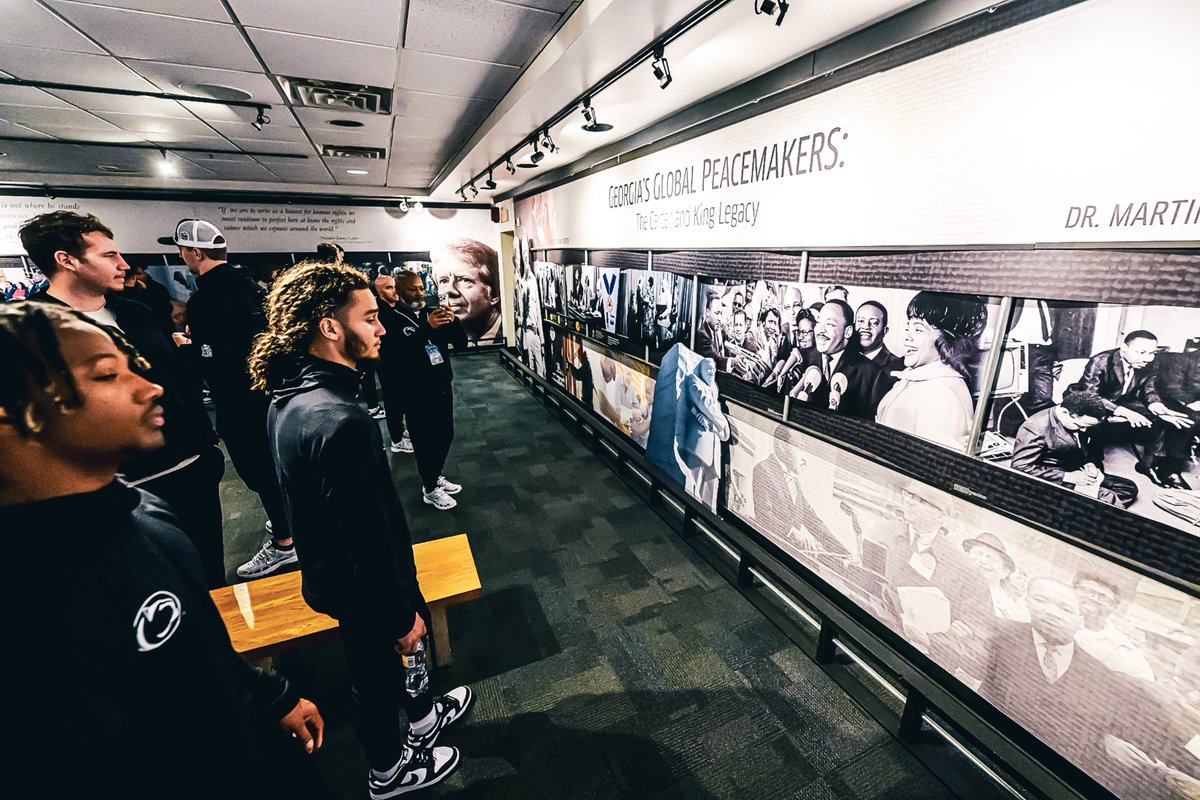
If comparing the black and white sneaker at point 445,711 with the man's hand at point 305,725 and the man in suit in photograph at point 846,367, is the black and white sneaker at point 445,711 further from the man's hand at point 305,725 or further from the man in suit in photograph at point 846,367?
the man in suit in photograph at point 846,367

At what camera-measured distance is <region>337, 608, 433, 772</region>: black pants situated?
4.65ft

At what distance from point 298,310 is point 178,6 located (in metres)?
1.80

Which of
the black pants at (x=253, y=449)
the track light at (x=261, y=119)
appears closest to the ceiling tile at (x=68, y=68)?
the track light at (x=261, y=119)

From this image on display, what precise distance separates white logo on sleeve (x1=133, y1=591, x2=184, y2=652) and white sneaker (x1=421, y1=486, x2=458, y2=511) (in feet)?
9.58

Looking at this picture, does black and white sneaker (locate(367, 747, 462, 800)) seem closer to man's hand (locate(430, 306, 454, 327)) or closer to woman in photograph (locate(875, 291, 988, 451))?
woman in photograph (locate(875, 291, 988, 451))

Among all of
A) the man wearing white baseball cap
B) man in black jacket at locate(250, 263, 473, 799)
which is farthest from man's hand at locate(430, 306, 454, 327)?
man in black jacket at locate(250, 263, 473, 799)

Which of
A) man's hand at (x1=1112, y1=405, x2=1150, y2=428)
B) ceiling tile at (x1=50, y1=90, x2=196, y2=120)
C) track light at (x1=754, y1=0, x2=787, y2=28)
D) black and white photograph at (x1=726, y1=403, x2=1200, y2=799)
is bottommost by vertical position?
black and white photograph at (x1=726, y1=403, x2=1200, y2=799)

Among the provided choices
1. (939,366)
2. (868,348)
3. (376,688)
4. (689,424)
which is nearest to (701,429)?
(689,424)

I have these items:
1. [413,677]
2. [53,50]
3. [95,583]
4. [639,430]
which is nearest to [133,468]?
[413,677]

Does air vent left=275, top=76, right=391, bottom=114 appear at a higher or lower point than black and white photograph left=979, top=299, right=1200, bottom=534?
higher

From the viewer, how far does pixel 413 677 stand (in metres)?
1.93

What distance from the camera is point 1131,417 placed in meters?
1.28

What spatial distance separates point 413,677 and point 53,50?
12.1 feet

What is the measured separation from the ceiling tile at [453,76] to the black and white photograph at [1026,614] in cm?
276
